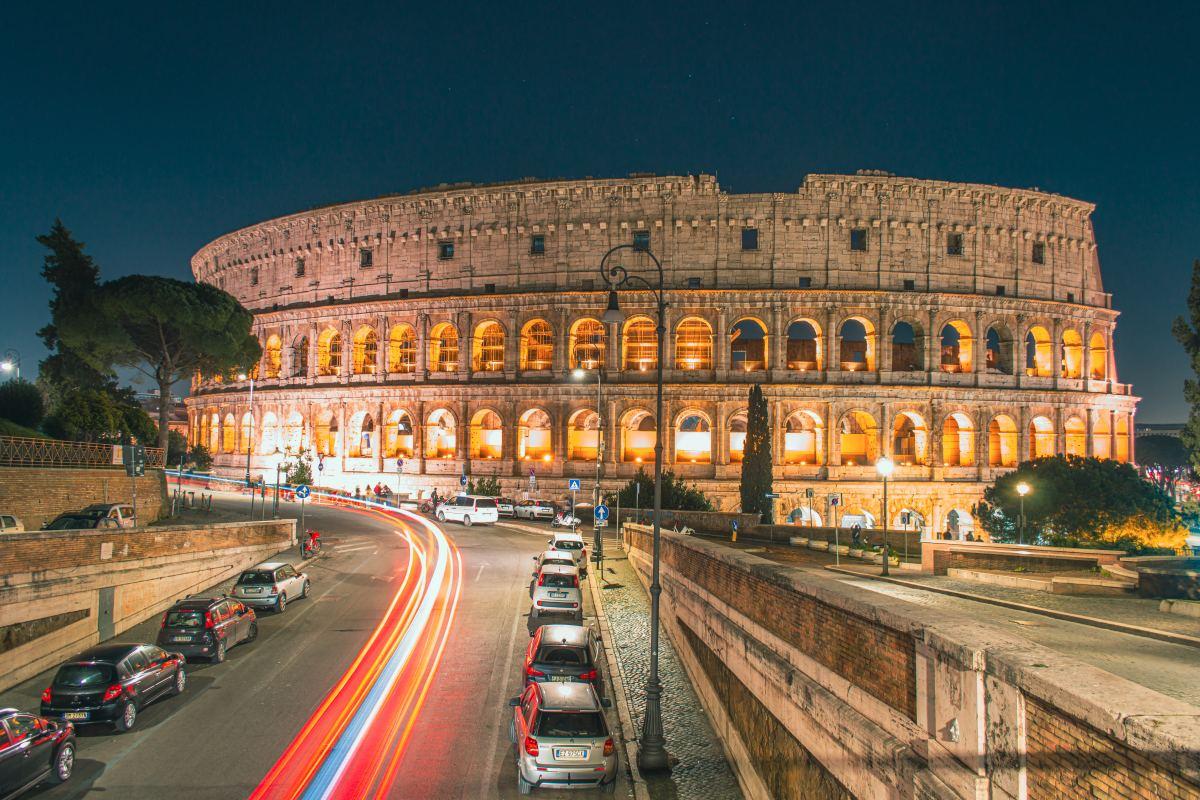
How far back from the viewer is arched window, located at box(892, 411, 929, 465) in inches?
1882

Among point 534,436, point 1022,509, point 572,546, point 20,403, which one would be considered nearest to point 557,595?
point 572,546

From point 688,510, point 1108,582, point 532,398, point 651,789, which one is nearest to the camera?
point 651,789

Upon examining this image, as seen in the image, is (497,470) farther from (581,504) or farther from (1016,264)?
(1016,264)

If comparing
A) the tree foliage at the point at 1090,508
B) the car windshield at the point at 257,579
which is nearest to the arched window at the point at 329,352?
the car windshield at the point at 257,579

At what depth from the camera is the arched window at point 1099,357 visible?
51281mm

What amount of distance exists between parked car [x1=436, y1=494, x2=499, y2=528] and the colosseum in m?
8.92

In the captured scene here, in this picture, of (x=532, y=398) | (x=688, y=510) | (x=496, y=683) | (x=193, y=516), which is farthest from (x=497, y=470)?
(x=496, y=683)

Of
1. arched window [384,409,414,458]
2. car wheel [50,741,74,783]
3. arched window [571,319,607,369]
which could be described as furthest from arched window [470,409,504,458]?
car wheel [50,741,74,783]

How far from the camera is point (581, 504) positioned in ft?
152

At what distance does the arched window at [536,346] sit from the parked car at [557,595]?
30.7 meters

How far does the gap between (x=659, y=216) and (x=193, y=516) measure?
3183 cm

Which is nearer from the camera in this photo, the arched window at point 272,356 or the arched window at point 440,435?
the arched window at point 440,435

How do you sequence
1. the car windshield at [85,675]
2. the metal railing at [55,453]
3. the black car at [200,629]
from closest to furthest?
the car windshield at [85,675]
the black car at [200,629]
the metal railing at [55,453]

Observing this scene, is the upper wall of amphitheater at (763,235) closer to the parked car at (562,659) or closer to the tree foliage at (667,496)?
the tree foliage at (667,496)
